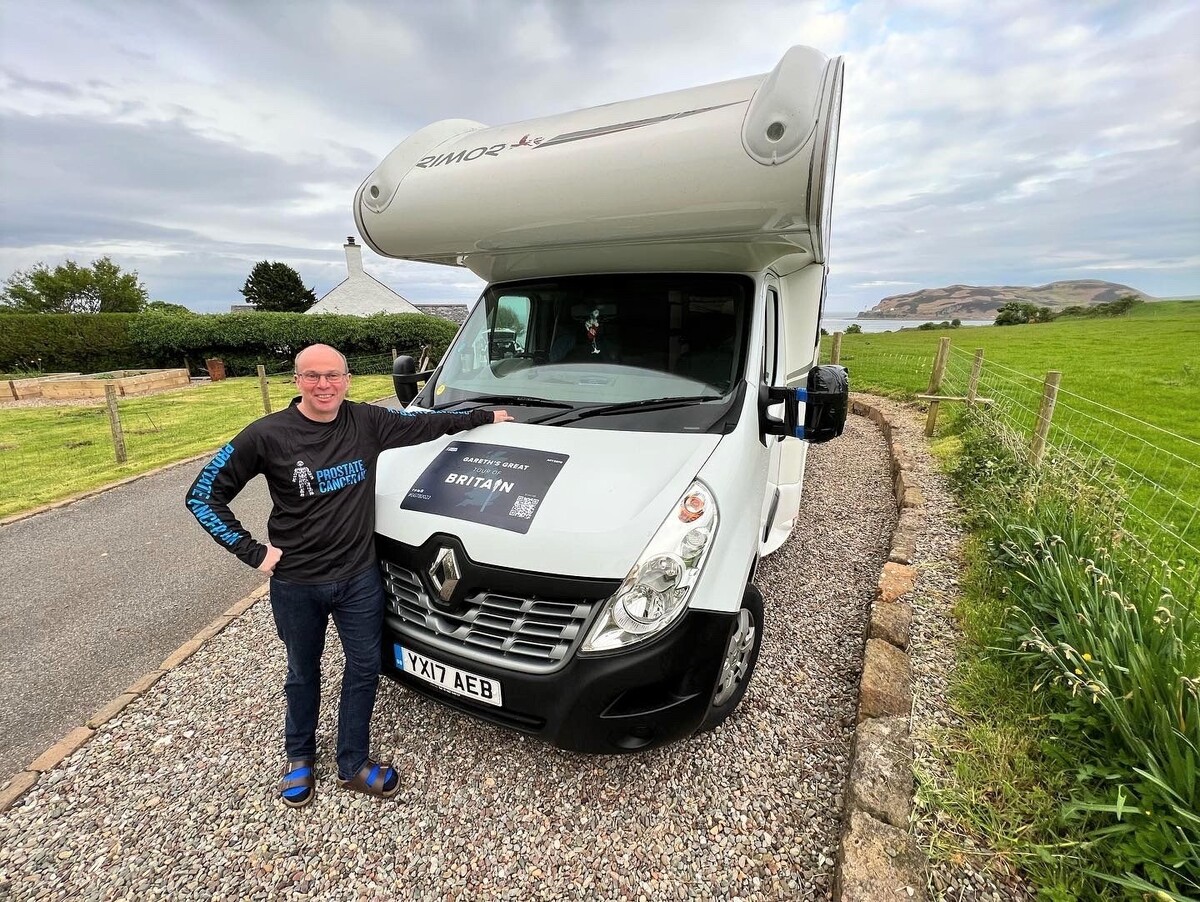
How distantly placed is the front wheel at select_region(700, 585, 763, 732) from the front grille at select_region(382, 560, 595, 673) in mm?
790

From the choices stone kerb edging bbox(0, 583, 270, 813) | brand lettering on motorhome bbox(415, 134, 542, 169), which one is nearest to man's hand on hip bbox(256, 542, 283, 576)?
stone kerb edging bbox(0, 583, 270, 813)

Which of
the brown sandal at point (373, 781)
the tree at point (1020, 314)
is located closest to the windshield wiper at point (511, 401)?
the brown sandal at point (373, 781)

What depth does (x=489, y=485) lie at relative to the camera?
7.77 ft

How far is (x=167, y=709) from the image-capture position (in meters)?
3.09

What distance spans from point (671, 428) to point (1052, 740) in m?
2.05

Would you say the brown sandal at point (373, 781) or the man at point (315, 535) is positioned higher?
the man at point (315, 535)

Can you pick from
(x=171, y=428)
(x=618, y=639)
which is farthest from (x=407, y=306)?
(x=618, y=639)

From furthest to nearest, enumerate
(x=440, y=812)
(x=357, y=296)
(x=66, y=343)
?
(x=357, y=296) < (x=66, y=343) < (x=440, y=812)

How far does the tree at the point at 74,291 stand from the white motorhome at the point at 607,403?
51732 millimetres

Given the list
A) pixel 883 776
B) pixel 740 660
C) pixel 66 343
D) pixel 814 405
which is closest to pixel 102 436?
pixel 740 660

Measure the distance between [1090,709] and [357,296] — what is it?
122 ft

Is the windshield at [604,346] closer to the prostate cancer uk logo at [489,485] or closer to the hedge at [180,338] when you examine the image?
the prostate cancer uk logo at [489,485]

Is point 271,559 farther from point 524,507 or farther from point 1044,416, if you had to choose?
point 1044,416

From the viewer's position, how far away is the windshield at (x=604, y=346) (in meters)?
2.96
